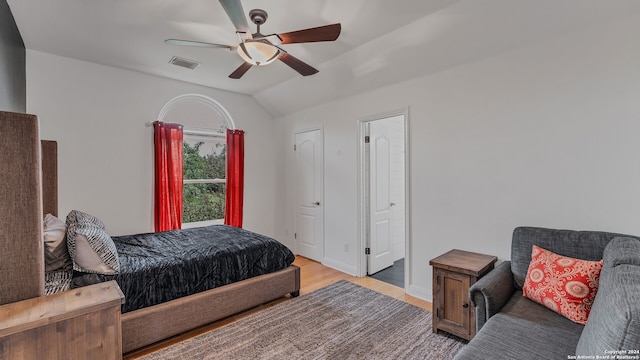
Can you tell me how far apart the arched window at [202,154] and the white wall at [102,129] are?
223 mm

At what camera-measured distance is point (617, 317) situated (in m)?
0.90

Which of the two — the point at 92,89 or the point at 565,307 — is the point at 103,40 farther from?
the point at 565,307

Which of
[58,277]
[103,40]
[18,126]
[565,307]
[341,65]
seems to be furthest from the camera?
[341,65]

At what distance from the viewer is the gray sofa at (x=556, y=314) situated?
0.92 meters

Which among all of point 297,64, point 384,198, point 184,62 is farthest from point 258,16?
point 384,198

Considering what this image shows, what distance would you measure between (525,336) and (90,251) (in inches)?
110

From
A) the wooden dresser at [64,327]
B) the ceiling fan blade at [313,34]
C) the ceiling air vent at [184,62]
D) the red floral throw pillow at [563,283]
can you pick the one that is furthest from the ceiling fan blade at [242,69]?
the red floral throw pillow at [563,283]

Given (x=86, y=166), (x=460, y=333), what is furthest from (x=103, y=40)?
(x=460, y=333)

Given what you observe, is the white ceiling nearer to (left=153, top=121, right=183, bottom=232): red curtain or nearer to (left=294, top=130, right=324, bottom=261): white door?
(left=153, top=121, right=183, bottom=232): red curtain

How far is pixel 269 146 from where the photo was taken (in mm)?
4898

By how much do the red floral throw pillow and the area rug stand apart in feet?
2.40

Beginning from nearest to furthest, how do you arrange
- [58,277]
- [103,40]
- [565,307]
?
[565,307], [58,277], [103,40]

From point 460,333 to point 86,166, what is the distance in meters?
4.16

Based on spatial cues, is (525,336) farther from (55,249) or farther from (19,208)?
(55,249)
